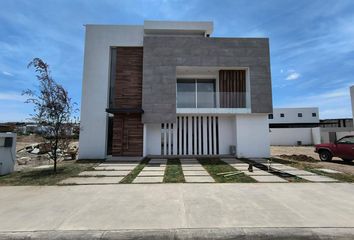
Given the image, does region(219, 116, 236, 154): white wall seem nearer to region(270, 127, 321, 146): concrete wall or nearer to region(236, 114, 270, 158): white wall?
region(236, 114, 270, 158): white wall

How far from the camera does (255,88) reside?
1351 centimetres

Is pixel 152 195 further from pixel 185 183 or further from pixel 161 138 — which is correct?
pixel 161 138

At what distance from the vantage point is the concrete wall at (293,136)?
27727mm

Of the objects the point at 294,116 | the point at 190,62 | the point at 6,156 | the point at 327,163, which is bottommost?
the point at 327,163

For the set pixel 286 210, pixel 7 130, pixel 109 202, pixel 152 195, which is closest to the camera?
pixel 286 210

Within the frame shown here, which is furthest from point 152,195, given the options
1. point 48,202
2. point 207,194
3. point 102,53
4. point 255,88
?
point 102,53

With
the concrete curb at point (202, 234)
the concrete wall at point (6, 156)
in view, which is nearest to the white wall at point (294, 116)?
the concrete curb at point (202, 234)

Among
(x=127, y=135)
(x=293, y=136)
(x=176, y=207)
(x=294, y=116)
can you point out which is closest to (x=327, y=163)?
(x=176, y=207)

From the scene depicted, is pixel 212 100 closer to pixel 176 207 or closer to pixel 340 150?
pixel 340 150

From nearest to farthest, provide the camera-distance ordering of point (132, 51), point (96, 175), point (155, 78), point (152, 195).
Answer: point (152, 195) < point (96, 175) < point (155, 78) < point (132, 51)

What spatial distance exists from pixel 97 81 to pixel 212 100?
7830mm

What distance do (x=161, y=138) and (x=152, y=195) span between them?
8.94 metres

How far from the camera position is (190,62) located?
1340cm

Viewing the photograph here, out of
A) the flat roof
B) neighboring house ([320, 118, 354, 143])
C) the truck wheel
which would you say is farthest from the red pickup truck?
neighboring house ([320, 118, 354, 143])
